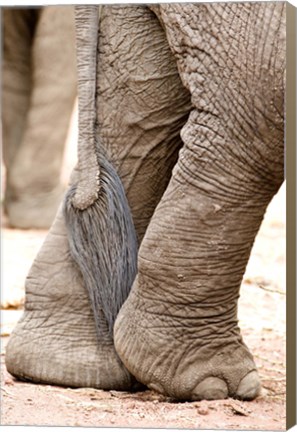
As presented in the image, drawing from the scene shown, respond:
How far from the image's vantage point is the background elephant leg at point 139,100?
1.93 meters

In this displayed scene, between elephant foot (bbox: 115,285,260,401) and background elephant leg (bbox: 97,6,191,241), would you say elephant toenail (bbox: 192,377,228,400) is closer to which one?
elephant foot (bbox: 115,285,260,401)

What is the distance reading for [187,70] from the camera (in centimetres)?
182

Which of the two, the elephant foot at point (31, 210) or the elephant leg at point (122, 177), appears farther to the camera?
the elephant foot at point (31, 210)

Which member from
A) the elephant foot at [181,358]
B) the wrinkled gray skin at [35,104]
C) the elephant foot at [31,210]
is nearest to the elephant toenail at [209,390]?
the elephant foot at [181,358]

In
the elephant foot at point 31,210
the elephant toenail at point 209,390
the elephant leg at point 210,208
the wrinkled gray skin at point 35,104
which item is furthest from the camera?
the elephant foot at point 31,210

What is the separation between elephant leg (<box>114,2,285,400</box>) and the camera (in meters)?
1.77

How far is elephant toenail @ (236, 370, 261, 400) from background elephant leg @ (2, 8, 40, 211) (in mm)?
1711

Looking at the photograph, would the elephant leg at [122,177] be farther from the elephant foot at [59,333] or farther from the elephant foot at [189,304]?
the elephant foot at [189,304]

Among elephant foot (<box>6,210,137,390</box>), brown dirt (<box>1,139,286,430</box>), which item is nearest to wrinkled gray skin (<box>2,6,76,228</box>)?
brown dirt (<box>1,139,286,430</box>)

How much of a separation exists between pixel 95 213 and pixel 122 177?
0.21 feet

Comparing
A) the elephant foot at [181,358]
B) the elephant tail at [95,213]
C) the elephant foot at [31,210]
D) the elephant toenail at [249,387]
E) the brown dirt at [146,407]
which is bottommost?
the elephant foot at [31,210]

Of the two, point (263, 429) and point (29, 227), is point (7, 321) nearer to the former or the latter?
point (263, 429)

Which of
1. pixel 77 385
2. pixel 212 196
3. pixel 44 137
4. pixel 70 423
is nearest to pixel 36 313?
pixel 77 385

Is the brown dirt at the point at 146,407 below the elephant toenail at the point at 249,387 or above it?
below
